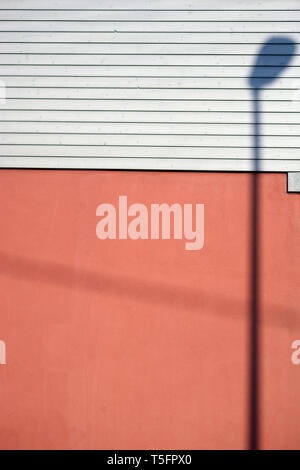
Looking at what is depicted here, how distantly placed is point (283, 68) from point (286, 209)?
1.58m

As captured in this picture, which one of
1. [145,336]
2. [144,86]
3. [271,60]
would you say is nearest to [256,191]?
[271,60]

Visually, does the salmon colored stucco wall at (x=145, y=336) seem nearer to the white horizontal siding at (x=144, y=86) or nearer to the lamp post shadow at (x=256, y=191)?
the lamp post shadow at (x=256, y=191)

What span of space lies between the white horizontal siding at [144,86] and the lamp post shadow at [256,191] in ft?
0.23

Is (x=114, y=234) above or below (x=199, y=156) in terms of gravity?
below

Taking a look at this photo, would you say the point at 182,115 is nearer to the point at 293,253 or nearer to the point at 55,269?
the point at 293,253

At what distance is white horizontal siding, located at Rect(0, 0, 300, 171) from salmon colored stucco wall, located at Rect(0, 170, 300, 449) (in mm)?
610

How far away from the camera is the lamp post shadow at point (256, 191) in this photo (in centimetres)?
373

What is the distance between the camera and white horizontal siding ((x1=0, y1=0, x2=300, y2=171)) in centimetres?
383

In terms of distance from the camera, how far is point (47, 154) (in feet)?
12.6

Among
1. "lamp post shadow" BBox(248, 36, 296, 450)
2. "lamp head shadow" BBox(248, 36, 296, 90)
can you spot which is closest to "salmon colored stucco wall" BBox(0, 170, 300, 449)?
"lamp post shadow" BBox(248, 36, 296, 450)

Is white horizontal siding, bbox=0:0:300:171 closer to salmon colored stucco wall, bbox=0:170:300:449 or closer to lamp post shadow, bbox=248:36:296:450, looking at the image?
lamp post shadow, bbox=248:36:296:450

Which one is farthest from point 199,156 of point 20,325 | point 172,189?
point 20,325

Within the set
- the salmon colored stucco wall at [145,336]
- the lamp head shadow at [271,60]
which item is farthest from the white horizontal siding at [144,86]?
the salmon colored stucco wall at [145,336]

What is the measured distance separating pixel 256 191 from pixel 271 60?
148 centimetres
